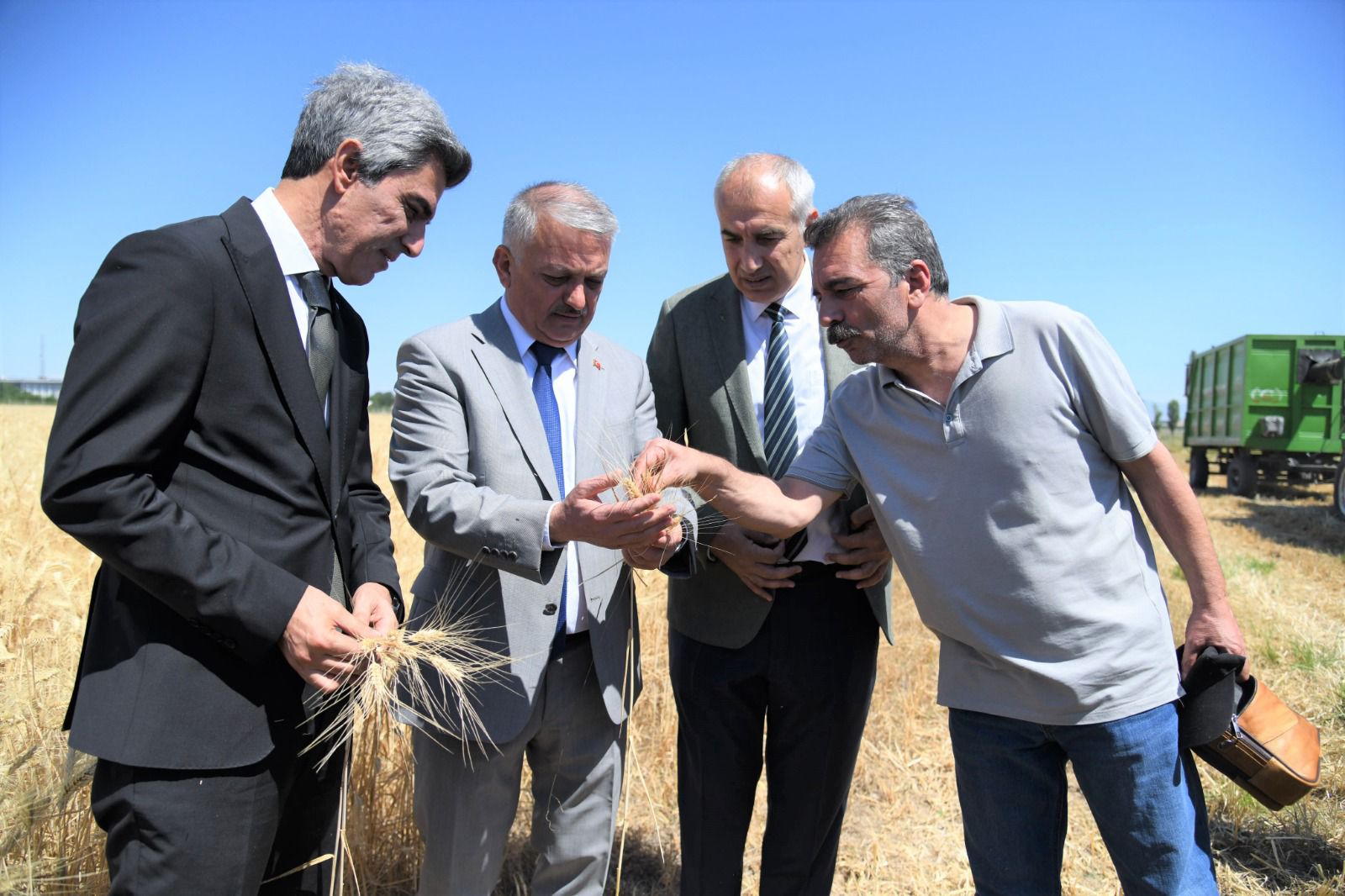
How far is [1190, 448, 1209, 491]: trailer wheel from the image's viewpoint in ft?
72.4

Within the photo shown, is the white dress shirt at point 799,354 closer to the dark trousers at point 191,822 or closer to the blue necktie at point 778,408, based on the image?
the blue necktie at point 778,408

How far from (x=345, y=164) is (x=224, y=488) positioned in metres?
0.81

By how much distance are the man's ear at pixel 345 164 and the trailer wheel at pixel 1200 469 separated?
2363cm

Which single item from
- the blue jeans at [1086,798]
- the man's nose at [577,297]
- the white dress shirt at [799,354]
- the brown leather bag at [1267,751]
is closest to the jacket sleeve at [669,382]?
the white dress shirt at [799,354]

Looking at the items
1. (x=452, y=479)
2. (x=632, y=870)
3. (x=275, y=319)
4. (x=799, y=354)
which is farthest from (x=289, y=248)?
(x=632, y=870)

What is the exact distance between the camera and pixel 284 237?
215 centimetres

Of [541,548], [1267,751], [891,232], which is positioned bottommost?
[1267,751]

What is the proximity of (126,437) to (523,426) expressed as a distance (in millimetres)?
1161

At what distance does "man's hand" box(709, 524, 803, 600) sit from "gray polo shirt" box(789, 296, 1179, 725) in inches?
19.8

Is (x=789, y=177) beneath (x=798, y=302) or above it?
above

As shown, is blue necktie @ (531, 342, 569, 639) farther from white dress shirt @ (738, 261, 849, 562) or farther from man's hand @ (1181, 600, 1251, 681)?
man's hand @ (1181, 600, 1251, 681)

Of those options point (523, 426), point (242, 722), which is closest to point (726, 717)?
point (523, 426)

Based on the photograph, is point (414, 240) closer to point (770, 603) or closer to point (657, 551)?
point (657, 551)

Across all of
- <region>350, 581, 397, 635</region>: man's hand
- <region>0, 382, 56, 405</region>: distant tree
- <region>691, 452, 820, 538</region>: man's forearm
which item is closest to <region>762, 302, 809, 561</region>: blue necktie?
<region>691, 452, 820, 538</region>: man's forearm
